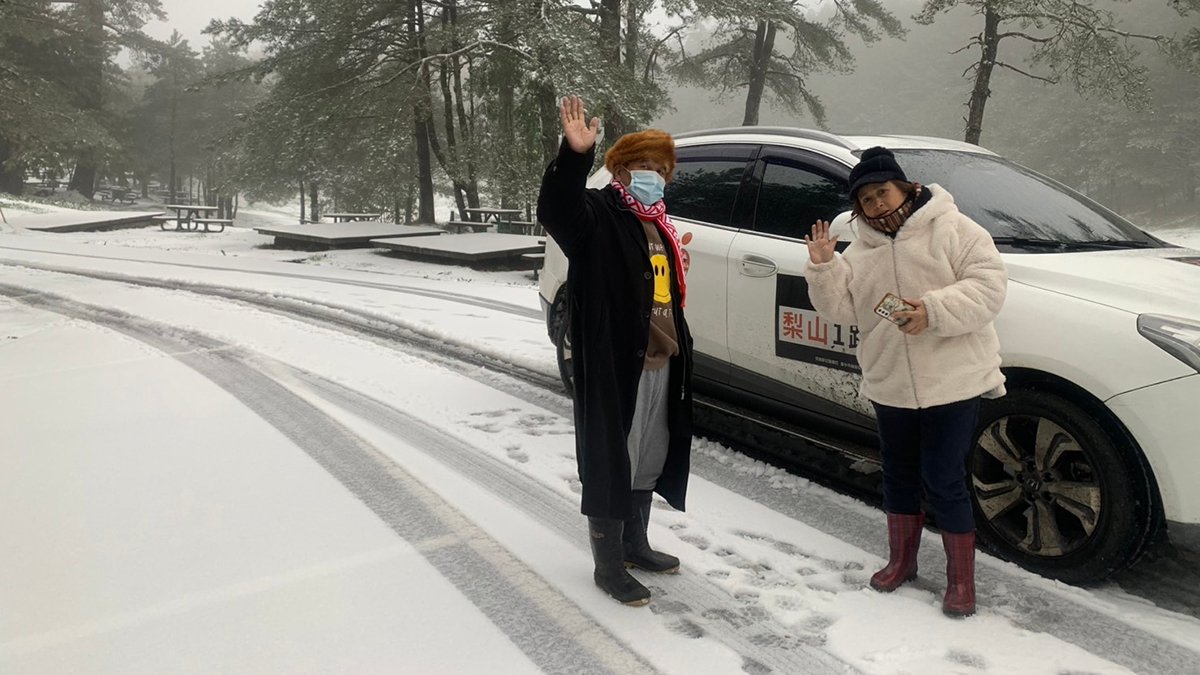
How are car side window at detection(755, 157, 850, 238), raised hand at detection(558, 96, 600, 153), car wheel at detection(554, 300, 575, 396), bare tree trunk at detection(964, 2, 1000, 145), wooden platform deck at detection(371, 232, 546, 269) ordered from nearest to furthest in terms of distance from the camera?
raised hand at detection(558, 96, 600, 153), car side window at detection(755, 157, 850, 238), car wheel at detection(554, 300, 575, 396), wooden platform deck at detection(371, 232, 546, 269), bare tree trunk at detection(964, 2, 1000, 145)

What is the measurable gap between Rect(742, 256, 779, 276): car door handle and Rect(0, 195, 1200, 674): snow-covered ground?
1103 mm

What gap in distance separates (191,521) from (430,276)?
10.9m

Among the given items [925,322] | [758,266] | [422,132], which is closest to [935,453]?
[925,322]

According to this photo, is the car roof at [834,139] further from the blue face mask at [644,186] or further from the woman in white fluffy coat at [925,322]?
the blue face mask at [644,186]

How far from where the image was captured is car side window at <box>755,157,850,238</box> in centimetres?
405

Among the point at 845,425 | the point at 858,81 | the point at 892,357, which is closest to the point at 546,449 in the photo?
the point at 845,425

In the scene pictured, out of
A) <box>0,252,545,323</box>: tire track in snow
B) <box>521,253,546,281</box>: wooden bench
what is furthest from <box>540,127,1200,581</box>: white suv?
<box>521,253,546,281</box>: wooden bench

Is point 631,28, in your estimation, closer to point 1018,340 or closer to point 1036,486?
point 1018,340

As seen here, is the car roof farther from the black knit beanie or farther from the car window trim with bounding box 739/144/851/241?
the black knit beanie

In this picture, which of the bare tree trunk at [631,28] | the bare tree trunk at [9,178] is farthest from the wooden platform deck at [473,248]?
the bare tree trunk at [9,178]

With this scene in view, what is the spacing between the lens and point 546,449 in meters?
4.64

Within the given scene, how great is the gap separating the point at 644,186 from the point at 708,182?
207 centimetres

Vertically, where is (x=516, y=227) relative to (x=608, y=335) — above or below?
above

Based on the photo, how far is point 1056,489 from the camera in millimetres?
3049
